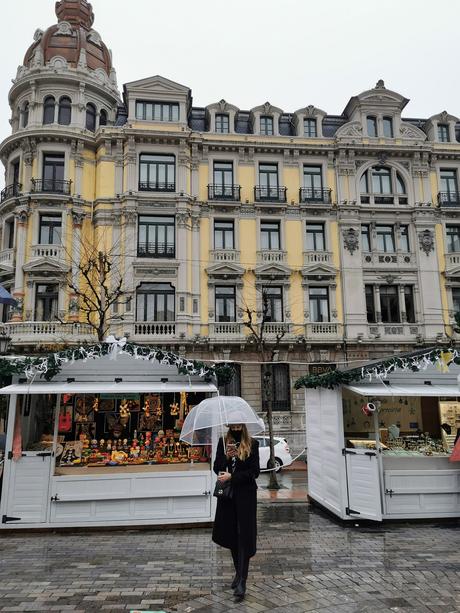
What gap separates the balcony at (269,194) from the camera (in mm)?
25984

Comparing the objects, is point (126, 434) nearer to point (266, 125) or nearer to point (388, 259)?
point (388, 259)

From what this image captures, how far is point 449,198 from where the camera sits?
26969mm

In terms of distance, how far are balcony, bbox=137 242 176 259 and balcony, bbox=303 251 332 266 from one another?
23.4 ft

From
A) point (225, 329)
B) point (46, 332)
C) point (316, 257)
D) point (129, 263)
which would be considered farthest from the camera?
point (316, 257)

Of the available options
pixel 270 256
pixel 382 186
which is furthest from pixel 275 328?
pixel 382 186

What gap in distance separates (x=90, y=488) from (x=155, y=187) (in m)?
18.9

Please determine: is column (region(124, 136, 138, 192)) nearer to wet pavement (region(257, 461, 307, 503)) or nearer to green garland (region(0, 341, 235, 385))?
wet pavement (region(257, 461, 307, 503))

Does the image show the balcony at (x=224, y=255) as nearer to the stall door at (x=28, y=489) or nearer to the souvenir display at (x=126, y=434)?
the souvenir display at (x=126, y=434)

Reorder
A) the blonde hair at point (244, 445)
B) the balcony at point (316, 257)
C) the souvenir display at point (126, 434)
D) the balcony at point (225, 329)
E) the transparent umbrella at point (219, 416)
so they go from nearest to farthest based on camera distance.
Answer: the blonde hair at point (244, 445) → the transparent umbrella at point (219, 416) → the souvenir display at point (126, 434) → the balcony at point (225, 329) → the balcony at point (316, 257)

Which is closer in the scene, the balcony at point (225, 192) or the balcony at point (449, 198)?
the balcony at point (225, 192)

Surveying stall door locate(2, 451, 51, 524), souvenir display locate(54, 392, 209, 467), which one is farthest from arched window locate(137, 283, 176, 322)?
stall door locate(2, 451, 51, 524)

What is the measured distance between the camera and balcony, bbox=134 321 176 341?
23469mm

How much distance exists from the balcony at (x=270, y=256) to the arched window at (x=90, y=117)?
11901 millimetres

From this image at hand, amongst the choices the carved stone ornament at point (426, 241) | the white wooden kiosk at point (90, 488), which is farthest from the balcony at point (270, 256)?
the white wooden kiosk at point (90, 488)
